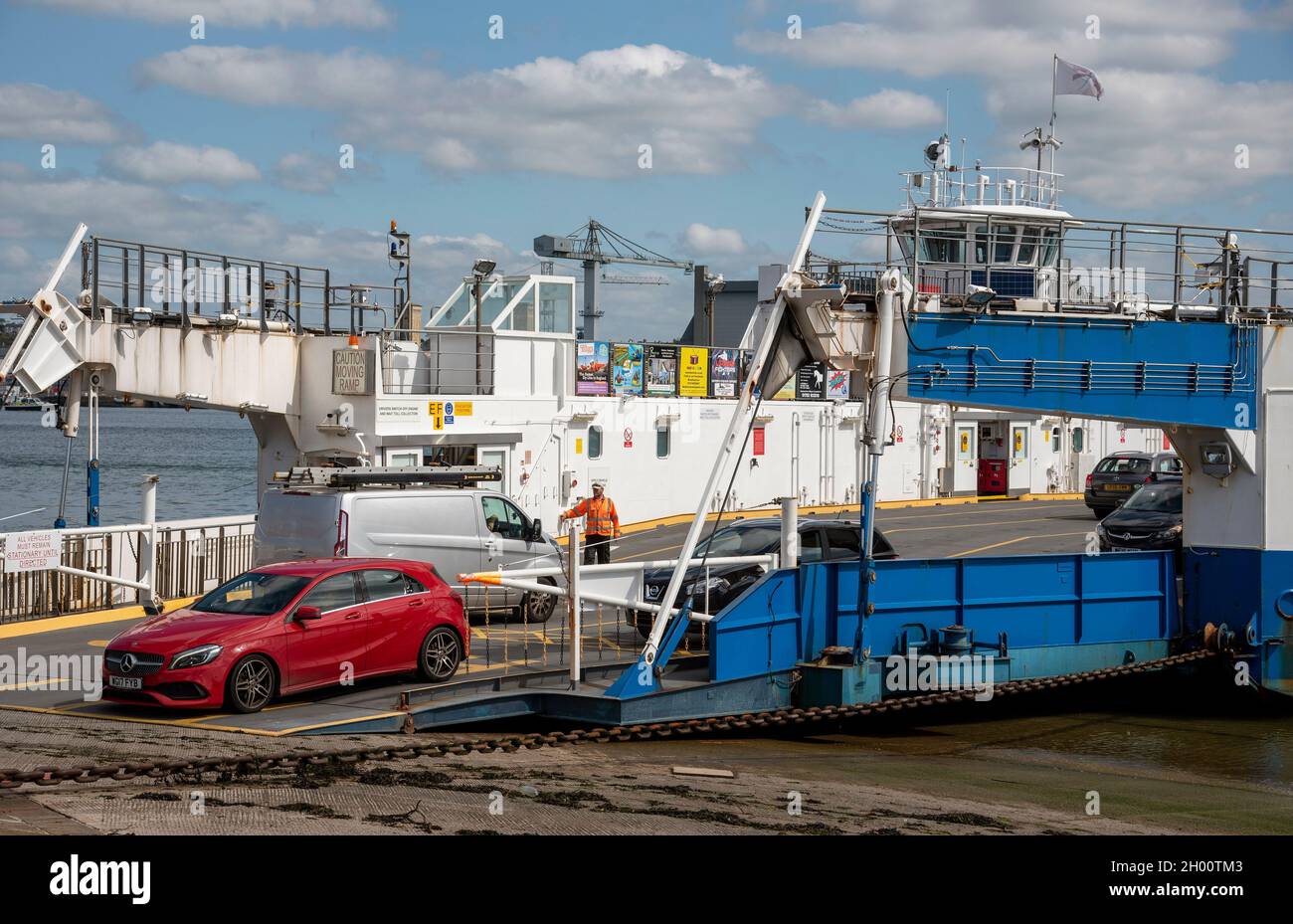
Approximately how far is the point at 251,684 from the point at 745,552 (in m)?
6.67

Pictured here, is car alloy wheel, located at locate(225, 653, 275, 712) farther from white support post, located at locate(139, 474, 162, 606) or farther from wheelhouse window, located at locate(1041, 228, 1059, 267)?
wheelhouse window, located at locate(1041, 228, 1059, 267)

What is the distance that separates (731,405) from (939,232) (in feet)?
57.5

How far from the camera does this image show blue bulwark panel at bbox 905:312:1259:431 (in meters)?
14.8

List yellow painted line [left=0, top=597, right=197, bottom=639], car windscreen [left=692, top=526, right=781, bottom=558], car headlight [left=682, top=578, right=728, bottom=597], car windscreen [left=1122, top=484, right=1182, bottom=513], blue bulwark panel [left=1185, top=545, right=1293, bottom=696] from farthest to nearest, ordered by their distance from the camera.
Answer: car windscreen [left=1122, top=484, right=1182, bottom=513], yellow painted line [left=0, top=597, right=197, bottom=639], car windscreen [left=692, top=526, right=781, bottom=558], car headlight [left=682, top=578, right=728, bottom=597], blue bulwark panel [left=1185, top=545, right=1293, bottom=696]

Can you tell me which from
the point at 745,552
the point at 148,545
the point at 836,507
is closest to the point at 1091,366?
the point at 745,552

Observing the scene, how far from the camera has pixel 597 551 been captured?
21859 mm

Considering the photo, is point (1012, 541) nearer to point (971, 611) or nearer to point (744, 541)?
point (744, 541)

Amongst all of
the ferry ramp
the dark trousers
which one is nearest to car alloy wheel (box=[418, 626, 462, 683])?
the ferry ramp

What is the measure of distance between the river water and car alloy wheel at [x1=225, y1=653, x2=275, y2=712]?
22.2m

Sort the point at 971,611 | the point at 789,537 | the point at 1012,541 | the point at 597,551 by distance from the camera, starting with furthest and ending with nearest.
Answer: the point at 1012,541 < the point at 597,551 < the point at 971,611 < the point at 789,537

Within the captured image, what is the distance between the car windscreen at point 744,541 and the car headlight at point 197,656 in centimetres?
650

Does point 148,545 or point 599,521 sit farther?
point 599,521
